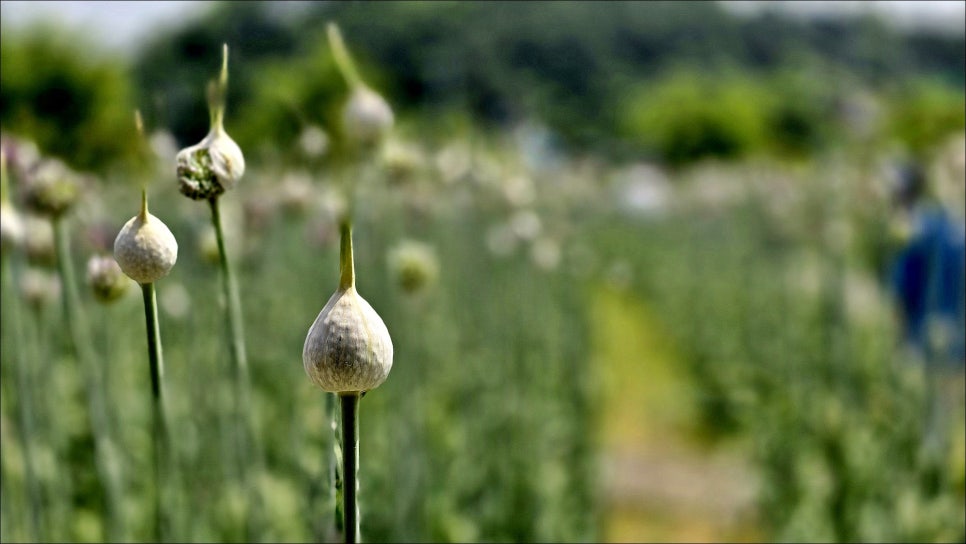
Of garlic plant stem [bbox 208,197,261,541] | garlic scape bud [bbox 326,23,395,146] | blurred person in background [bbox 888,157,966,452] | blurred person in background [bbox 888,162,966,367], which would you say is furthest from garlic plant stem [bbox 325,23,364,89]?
blurred person in background [bbox 888,162,966,367]

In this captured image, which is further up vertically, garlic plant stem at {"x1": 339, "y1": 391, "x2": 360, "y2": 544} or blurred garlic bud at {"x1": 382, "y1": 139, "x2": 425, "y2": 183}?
blurred garlic bud at {"x1": 382, "y1": 139, "x2": 425, "y2": 183}

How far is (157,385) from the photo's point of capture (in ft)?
2.23

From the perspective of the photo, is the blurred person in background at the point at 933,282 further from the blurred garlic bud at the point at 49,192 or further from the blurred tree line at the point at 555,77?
the blurred garlic bud at the point at 49,192

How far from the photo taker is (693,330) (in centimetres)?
605

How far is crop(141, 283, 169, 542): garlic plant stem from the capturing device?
21.6 inches

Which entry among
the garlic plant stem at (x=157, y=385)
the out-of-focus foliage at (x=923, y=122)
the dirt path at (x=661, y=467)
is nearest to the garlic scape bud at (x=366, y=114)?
the garlic plant stem at (x=157, y=385)

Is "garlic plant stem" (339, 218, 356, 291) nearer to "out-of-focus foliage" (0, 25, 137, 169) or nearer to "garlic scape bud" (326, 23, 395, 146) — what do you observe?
"garlic scape bud" (326, 23, 395, 146)

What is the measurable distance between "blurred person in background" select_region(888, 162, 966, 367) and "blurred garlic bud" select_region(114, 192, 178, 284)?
2.16 metres

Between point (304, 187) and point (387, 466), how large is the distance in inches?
30.8

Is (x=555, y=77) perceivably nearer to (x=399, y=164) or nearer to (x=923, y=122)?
(x=923, y=122)

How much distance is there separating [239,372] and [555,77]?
44.1 meters

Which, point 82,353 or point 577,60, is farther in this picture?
point 577,60

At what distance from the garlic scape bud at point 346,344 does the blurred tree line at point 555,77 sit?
14cm

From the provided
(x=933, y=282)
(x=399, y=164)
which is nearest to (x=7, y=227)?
(x=399, y=164)
